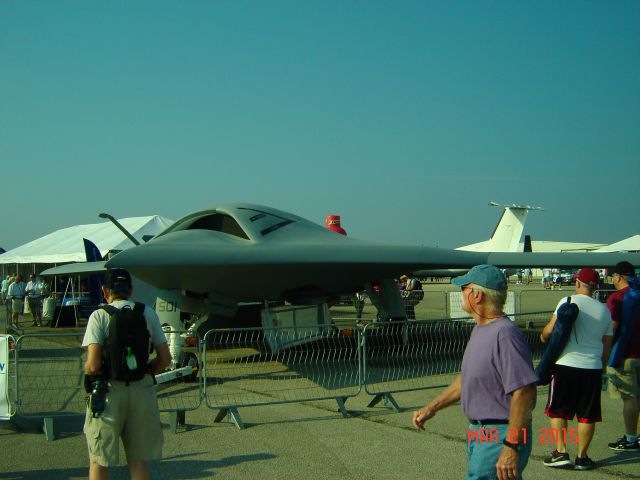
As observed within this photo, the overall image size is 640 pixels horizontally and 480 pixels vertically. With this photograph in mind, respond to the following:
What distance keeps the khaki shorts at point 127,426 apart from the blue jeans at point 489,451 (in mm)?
2190

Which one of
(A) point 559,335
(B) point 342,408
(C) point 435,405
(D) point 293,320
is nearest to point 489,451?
(C) point 435,405

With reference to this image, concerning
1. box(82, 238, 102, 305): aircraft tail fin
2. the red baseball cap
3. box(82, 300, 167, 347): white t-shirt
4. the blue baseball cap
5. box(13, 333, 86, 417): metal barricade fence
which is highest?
the blue baseball cap

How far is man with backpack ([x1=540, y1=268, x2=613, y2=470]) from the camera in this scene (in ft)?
16.9

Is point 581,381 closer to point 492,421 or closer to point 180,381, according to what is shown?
point 492,421

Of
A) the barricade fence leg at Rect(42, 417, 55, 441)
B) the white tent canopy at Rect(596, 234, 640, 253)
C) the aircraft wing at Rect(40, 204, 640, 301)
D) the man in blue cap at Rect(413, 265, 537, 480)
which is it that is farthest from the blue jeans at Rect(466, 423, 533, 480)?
the white tent canopy at Rect(596, 234, 640, 253)

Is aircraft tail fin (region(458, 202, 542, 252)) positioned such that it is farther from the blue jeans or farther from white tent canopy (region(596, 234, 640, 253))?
the blue jeans

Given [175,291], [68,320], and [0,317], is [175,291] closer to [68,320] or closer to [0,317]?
[68,320]

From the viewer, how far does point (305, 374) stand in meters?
9.92

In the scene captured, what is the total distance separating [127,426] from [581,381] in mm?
3648

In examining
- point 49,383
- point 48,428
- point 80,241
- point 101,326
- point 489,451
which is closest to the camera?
point 489,451

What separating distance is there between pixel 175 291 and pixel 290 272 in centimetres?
191

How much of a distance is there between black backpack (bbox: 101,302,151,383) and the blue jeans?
2.22 metres

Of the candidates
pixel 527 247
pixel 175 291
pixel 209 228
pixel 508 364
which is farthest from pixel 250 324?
pixel 527 247

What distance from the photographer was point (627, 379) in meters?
5.83
